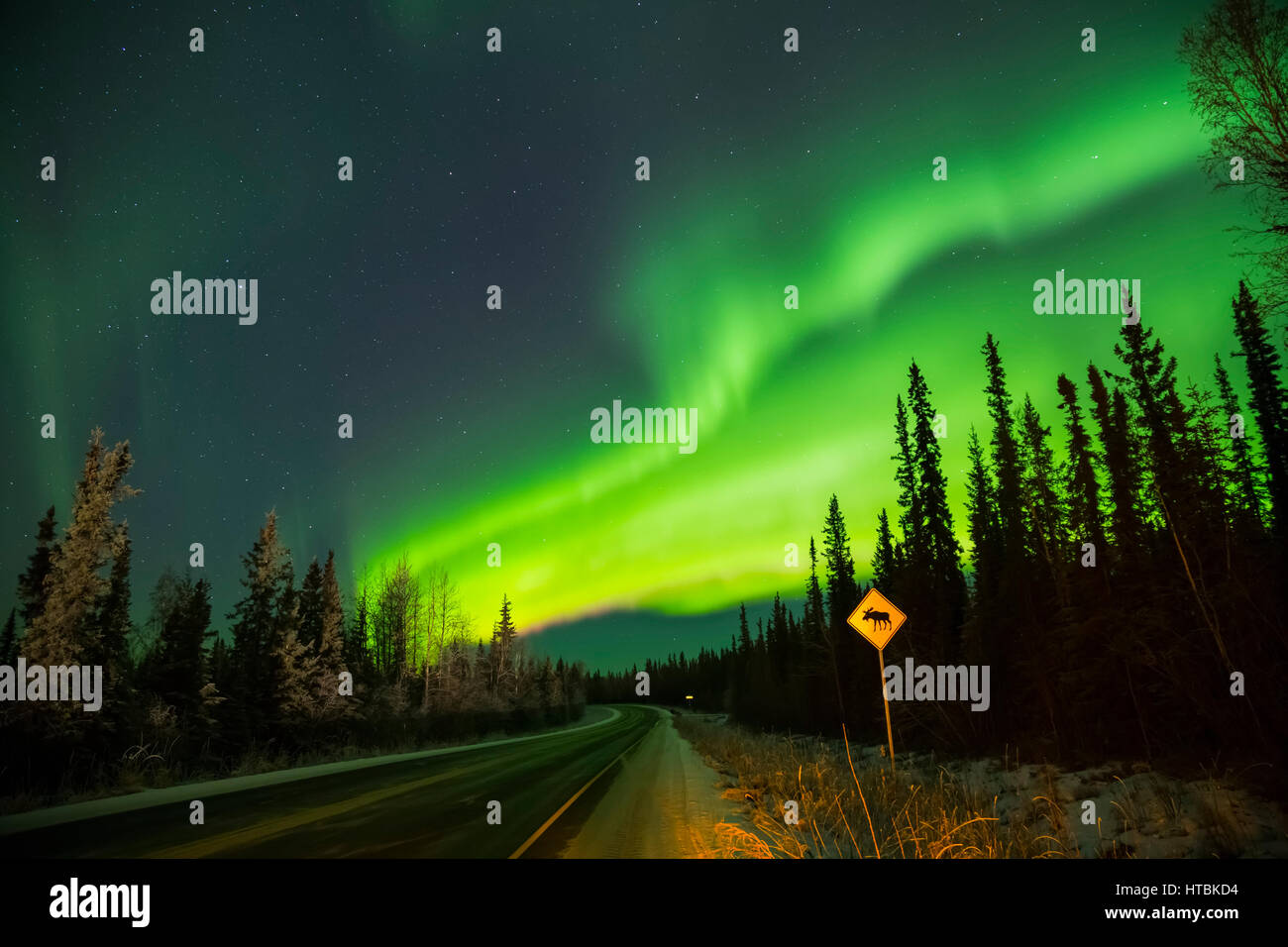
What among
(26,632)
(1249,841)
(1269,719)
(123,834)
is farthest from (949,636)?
(26,632)

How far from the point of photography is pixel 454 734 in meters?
40.2

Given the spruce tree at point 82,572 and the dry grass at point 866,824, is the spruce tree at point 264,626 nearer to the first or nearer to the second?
the spruce tree at point 82,572

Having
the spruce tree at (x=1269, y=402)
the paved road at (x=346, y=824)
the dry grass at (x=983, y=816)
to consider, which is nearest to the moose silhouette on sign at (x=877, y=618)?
the dry grass at (x=983, y=816)

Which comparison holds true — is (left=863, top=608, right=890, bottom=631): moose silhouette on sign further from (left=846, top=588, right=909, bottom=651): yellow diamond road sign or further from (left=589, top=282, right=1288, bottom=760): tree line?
(left=589, top=282, right=1288, bottom=760): tree line

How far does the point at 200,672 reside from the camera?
23266 millimetres

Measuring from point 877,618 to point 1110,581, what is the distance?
21.1 metres

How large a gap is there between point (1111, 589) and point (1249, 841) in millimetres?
14559

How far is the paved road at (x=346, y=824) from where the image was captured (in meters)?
7.33

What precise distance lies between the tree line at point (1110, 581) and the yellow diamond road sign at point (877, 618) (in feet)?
29.4

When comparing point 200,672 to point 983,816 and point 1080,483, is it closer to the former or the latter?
point 983,816

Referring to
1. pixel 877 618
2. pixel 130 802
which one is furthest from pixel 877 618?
pixel 130 802

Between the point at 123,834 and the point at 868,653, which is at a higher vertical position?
the point at 123,834
